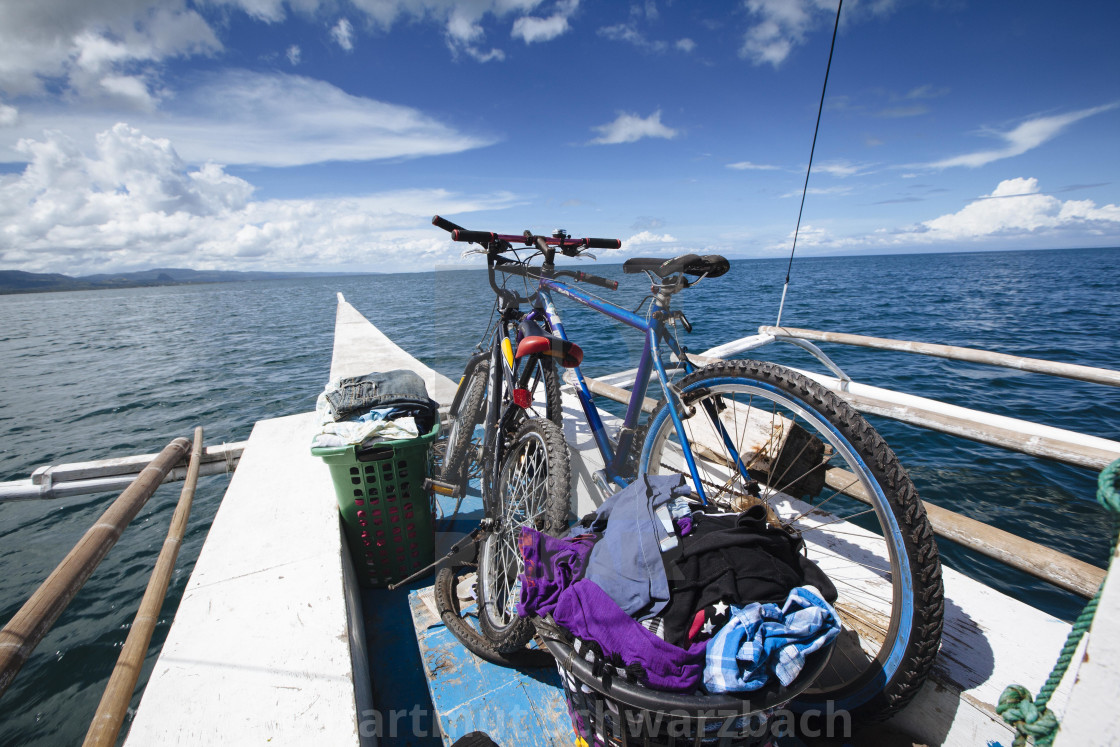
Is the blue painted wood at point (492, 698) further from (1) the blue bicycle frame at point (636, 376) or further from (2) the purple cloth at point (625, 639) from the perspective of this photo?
(1) the blue bicycle frame at point (636, 376)

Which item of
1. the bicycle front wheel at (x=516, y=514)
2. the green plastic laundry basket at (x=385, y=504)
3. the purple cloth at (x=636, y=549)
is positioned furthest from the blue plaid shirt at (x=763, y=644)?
the green plastic laundry basket at (x=385, y=504)

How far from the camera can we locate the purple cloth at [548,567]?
1380mm

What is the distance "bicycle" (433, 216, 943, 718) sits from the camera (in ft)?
4.51

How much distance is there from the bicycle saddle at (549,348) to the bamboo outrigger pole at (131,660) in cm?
180

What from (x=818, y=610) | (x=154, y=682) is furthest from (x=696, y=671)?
(x=154, y=682)

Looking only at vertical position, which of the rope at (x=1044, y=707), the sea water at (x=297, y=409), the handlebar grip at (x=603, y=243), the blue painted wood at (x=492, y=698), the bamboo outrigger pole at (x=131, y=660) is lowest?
the sea water at (x=297, y=409)

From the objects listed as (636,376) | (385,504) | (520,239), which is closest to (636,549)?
(636,376)

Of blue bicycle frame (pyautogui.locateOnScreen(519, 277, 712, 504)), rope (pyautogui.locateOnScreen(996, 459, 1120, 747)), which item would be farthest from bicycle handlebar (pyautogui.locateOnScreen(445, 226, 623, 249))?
rope (pyautogui.locateOnScreen(996, 459, 1120, 747))

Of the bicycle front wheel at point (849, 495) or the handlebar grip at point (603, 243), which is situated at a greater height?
the handlebar grip at point (603, 243)

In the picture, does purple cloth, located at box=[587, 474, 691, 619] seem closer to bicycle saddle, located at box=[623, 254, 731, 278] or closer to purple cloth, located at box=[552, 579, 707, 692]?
purple cloth, located at box=[552, 579, 707, 692]

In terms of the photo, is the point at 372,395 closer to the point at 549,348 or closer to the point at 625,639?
the point at 549,348

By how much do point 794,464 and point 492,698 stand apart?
1859 mm

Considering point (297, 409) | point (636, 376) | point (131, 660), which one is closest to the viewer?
point (131, 660)

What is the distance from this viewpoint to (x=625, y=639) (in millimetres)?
1145
